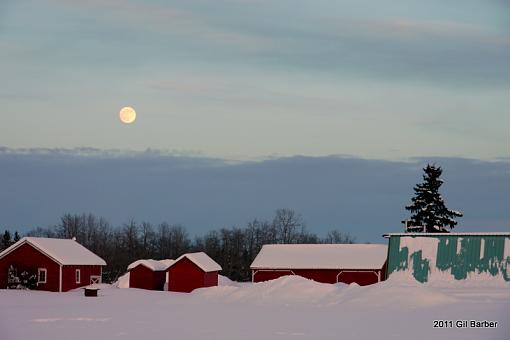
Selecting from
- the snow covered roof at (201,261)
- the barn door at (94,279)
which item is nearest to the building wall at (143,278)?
the barn door at (94,279)

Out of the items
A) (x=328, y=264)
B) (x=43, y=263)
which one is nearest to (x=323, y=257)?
(x=328, y=264)

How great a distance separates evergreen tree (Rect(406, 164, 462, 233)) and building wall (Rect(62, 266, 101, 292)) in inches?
1202

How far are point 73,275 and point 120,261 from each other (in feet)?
162

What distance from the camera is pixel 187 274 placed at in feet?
216

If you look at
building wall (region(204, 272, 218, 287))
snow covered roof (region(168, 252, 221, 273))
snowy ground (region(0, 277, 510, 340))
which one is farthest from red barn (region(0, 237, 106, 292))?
building wall (region(204, 272, 218, 287))

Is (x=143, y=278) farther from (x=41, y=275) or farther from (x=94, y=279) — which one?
(x=41, y=275)

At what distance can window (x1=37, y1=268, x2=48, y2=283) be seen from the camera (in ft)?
202

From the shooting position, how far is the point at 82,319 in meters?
32.9

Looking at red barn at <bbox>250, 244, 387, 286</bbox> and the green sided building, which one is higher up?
the green sided building

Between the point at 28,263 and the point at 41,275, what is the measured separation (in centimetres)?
145

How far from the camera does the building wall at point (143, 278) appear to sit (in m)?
69.5

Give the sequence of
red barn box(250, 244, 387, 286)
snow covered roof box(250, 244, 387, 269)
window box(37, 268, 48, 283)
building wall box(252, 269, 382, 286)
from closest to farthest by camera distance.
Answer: window box(37, 268, 48, 283) < building wall box(252, 269, 382, 286) < red barn box(250, 244, 387, 286) < snow covered roof box(250, 244, 387, 269)

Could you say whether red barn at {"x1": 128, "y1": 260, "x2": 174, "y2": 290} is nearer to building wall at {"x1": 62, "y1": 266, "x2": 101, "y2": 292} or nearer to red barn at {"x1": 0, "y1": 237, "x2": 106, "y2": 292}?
building wall at {"x1": 62, "y1": 266, "x2": 101, "y2": 292}

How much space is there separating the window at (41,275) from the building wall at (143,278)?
9.69 meters
